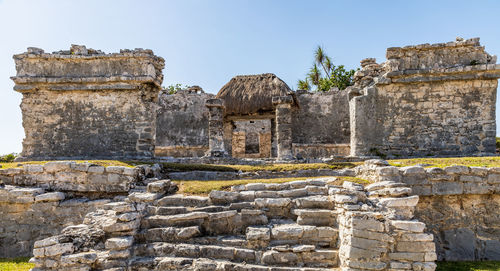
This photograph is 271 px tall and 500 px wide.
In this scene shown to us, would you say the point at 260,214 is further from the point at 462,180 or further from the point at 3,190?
the point at 3,190

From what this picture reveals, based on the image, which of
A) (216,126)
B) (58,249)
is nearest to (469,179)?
(58,249)

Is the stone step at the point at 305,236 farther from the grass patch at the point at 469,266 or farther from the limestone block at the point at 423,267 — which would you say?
the grass patch at the point at 469,266

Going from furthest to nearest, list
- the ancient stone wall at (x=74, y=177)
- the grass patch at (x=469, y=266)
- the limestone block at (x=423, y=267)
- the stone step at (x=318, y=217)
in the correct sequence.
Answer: the ancient stone wall at (x=74, y=177) < the grass patch at (x=469, y=266) < the stone step at (x=318, y=217) < the limestone block at (x=423, y=267)

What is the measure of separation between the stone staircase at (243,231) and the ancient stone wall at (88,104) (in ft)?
17.4

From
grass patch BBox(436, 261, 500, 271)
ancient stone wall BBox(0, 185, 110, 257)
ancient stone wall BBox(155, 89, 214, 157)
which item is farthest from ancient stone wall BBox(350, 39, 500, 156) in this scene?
ancient stone wall BBox(155, 89, 214, 157)

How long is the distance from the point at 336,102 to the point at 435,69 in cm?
797

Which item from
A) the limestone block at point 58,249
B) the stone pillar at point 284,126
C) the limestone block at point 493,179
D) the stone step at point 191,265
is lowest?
the stone step at point 191,265

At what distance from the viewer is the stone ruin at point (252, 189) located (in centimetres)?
473

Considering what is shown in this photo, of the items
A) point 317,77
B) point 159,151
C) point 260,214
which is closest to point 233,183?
point 260,214

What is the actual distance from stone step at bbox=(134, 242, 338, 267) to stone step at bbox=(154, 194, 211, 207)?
0.94 meters

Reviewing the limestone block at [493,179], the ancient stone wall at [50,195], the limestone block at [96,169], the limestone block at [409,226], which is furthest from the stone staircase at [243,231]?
the limestone block at [493,179]

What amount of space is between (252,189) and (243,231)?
986mm

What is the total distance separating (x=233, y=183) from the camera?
650 centimetres

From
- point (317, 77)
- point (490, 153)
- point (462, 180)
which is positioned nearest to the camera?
point (462, 180)
